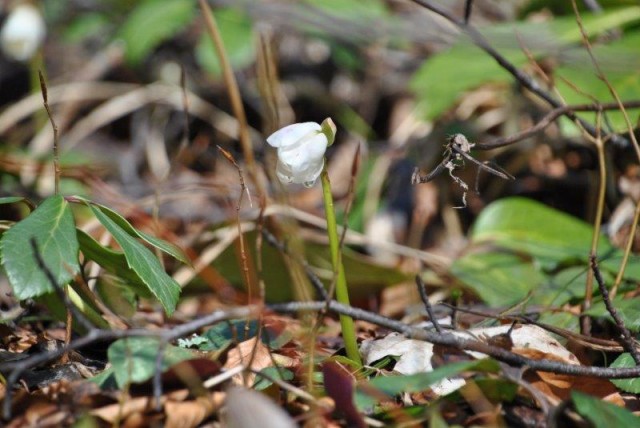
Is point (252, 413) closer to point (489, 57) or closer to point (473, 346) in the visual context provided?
point (473, 346)

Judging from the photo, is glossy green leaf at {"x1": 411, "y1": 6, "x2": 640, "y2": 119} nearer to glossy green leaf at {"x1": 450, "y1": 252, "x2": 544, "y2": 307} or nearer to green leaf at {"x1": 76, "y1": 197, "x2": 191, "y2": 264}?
glossy green leaf at {"x1": 450, "y1": 252, "x2": 544, "y2": 307}

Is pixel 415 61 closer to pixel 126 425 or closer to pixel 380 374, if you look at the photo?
pixel 380 374

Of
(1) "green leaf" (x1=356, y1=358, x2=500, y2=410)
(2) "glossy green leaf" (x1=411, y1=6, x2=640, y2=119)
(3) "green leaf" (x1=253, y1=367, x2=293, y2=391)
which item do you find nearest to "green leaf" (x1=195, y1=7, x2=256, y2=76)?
(2) "glossy green leaf" (x1=411, y1=6, x2=640, y2=119)

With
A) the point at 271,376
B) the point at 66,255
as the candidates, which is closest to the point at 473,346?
the point at 271,376

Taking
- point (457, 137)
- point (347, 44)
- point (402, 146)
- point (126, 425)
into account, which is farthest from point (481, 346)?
point (347, 44)

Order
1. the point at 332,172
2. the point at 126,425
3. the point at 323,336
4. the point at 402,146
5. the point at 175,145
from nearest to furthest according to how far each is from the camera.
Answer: the point at 126,425 → the point at 323,336 → the point at 402,146 → the point at 332,172 → the point at 175,145

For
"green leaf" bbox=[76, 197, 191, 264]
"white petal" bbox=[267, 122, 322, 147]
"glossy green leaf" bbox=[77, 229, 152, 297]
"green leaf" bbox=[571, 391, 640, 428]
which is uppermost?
"white petal" bbox=[267, 122, 322, 147]
